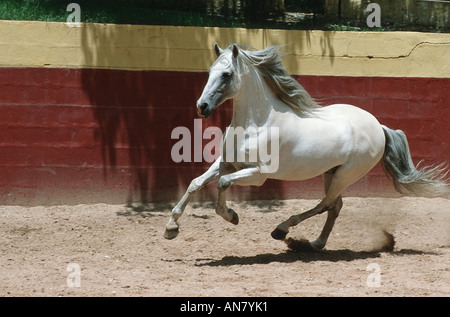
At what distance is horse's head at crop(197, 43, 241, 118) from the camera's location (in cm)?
659

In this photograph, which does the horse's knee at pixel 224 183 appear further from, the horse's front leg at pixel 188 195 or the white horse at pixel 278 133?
the horse's front leg at pixel 188 195

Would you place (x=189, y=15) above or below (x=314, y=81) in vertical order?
above

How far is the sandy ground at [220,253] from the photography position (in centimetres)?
599

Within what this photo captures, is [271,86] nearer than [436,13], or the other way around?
[271,86]

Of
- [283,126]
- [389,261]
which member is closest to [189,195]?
[283,126]

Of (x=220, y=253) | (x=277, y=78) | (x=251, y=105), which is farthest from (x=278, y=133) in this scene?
(x=220, y=253)

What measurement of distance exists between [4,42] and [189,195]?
3.51 meters

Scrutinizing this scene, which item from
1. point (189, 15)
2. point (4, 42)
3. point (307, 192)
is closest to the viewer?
point (4, 42)

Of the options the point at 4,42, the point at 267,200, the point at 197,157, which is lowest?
the point at 267,200

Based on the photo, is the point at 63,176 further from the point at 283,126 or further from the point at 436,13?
the point at 436,13

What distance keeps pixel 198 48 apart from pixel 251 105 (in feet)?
8.23

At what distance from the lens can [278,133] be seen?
23.0 feet

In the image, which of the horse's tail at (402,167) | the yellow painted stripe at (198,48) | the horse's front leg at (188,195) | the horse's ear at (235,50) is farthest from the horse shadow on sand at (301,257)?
the yellow painted stripe at (198,48)

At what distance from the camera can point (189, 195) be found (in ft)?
22.8
